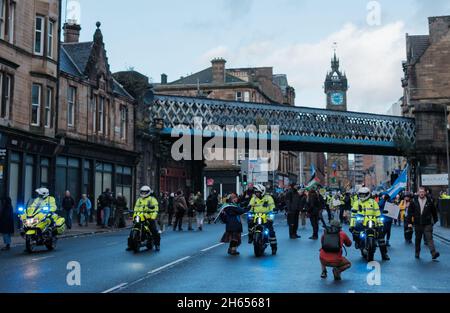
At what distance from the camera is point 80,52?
122 feet

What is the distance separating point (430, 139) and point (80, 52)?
113ft

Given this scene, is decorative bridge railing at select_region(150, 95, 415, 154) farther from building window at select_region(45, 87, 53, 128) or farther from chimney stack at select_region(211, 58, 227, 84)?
chimney stack at select_region(211, 58, 227, 84)

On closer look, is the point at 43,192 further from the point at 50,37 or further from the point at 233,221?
the point at 50,37

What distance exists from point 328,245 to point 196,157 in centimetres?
4223

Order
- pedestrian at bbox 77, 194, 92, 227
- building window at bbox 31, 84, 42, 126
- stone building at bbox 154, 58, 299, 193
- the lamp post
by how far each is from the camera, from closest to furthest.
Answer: building window at bbox 31, 84, 42, 126 < pedestrian at bbox 77, 194, 92, 227 < the lamp post < stone building at bbox 154, 58, 299, 193

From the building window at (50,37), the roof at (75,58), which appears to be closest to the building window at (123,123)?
the roof at (75,58)

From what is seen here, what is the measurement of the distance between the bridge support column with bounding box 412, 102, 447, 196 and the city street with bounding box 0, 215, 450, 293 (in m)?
39.6

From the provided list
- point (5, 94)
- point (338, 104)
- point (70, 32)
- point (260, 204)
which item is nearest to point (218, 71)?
point (70, 32)

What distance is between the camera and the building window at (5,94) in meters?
26.3

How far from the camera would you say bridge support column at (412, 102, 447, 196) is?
2202 inches

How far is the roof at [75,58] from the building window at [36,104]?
4200 millimetres

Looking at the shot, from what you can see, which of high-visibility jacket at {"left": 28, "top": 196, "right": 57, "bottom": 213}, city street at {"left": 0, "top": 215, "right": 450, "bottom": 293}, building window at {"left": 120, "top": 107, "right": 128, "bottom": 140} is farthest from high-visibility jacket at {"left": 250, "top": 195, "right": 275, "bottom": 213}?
building window at {"left": 120, "top": 107, "right": 128, "bottom": 140}

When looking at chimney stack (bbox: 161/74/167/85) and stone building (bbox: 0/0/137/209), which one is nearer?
stone building (bbox: 0/0/137/209)

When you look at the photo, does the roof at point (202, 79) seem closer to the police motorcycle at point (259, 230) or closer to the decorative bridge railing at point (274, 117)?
the decorative bridge railing at point (274, 117)
